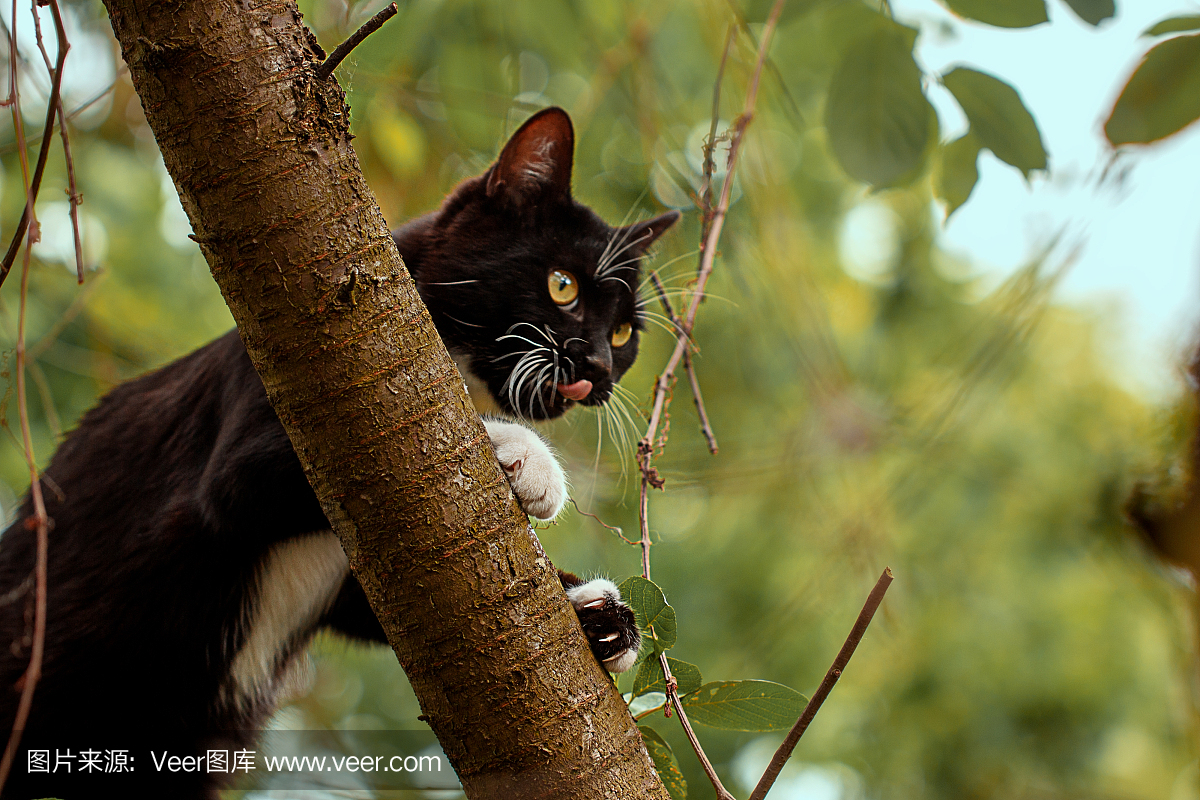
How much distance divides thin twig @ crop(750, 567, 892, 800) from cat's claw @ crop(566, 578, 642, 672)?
0.42 meters

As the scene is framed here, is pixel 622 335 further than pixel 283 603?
Yes

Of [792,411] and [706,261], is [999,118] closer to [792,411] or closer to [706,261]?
[706,261]

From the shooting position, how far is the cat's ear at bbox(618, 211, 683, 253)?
8.45ft

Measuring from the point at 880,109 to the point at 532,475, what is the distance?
1154 mm

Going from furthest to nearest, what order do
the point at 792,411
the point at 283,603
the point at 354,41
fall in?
the point at 792,411, the point at 283,603, the point at 354,41

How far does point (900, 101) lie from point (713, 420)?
2318 mm

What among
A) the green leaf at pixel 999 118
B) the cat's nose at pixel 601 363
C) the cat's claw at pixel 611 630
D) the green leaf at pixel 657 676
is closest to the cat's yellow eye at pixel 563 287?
the cat's nose at pixel 601 363

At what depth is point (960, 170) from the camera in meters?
1.93

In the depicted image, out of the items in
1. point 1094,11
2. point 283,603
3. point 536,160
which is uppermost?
point 536,160

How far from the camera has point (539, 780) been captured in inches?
43.9

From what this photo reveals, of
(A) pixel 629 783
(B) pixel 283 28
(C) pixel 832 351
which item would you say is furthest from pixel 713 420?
(B) pixel 283 28

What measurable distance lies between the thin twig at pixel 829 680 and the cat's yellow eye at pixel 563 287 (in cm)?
143

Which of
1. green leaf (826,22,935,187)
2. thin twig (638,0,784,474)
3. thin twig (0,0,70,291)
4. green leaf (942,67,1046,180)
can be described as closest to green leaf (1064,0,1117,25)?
green leaf (942,67,1046,180)

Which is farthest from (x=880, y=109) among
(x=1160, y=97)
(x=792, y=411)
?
(x=792, y=411)
